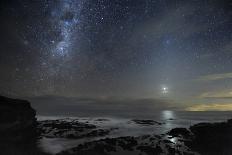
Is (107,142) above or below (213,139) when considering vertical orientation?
below

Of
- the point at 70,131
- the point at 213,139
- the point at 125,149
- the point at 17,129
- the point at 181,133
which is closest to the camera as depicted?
the point at 125,149

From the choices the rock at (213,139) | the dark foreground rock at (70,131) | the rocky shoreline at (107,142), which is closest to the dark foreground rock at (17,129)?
Result: the rocky shoreline at (107,142)

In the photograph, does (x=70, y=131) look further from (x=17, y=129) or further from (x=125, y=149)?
(x=125, y=149)

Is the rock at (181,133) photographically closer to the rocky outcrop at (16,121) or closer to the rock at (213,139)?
the rock at (213,139)

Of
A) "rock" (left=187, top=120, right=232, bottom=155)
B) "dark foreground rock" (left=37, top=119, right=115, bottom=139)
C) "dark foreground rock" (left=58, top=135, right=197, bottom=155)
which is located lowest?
"dark foreground rock" (left=37, top=119, right=115, bottom=139)

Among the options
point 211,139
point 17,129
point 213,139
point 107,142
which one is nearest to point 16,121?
point 17,129

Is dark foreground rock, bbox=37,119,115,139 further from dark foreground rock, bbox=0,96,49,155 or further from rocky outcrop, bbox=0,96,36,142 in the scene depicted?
rocky outcrop, bbox=0,96,36,142

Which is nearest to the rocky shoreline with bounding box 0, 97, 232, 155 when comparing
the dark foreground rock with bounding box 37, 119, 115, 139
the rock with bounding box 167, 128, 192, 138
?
the rock with bounding box 167, 128, 192, 138

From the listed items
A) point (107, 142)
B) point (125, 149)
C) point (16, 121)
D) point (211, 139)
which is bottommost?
point (125, 149)

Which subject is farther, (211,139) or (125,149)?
(211,139)
